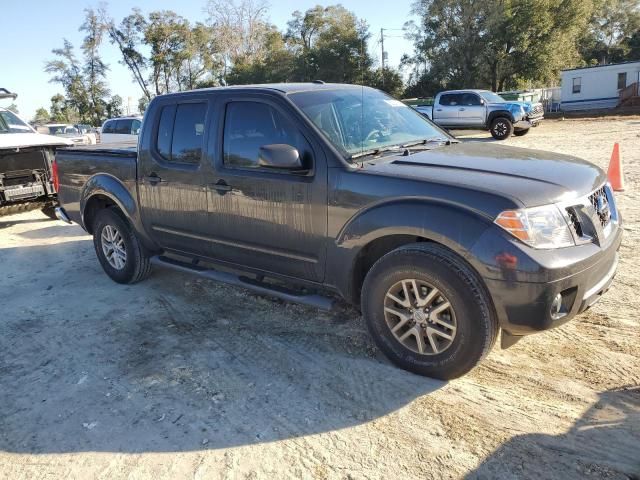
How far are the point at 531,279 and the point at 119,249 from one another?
4.27 m

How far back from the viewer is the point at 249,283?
431cm

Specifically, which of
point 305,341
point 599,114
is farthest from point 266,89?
point 599,114

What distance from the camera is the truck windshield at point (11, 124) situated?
9752 mm

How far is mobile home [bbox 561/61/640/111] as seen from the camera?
33.2m

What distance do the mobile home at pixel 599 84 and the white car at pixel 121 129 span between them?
91.4 ft

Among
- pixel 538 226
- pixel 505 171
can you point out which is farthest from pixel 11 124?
pixel 538 226

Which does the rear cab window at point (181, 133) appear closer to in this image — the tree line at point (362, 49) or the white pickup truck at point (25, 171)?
the white pickup truck at point (25, 171)

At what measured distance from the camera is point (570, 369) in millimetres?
3480

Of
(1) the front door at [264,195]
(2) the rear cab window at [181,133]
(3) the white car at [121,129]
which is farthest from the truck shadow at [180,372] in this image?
(3) the white car at [121,129]

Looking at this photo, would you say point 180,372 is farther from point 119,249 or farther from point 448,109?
point 448,109

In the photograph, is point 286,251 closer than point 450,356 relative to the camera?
No

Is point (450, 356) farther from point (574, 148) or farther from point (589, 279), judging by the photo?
point (574, 148)

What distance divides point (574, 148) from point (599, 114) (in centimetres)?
1914

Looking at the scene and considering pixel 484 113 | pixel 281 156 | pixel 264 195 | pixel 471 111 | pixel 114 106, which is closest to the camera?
pixel 281 156
